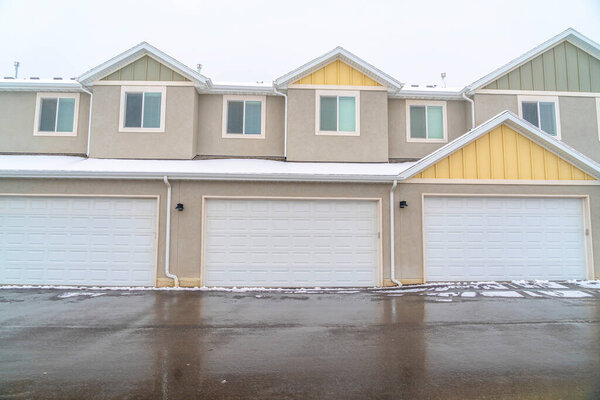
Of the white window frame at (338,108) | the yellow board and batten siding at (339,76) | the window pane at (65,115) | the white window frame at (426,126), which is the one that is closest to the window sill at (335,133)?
the white window frame at (338,108)

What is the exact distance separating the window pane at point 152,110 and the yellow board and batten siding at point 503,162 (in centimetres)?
797

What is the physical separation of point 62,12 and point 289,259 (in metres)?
17.1

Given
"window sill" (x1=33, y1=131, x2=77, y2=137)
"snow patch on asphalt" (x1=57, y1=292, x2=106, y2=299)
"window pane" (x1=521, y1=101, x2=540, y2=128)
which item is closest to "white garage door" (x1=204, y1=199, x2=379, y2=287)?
"snow patch on asphalt" (x1=57, y1=292, x2=106, y2=299)

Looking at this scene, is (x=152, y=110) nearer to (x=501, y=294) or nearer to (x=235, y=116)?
(x=235, y=116)

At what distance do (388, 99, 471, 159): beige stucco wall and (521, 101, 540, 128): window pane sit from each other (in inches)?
66.6

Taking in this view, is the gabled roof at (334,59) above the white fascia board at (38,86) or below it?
above

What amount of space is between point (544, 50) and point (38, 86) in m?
16.3

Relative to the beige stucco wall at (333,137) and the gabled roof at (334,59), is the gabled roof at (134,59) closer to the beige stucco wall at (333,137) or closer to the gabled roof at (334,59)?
the gabled roof at (334,59)

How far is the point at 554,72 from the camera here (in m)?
12.6

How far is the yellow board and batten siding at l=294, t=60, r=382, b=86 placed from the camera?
12281 mm

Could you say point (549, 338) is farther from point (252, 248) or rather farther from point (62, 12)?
point (62, 12)

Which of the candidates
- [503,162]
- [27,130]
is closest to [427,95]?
[503,162]

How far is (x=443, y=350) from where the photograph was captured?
5.03m

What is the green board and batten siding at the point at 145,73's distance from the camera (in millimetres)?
12078
